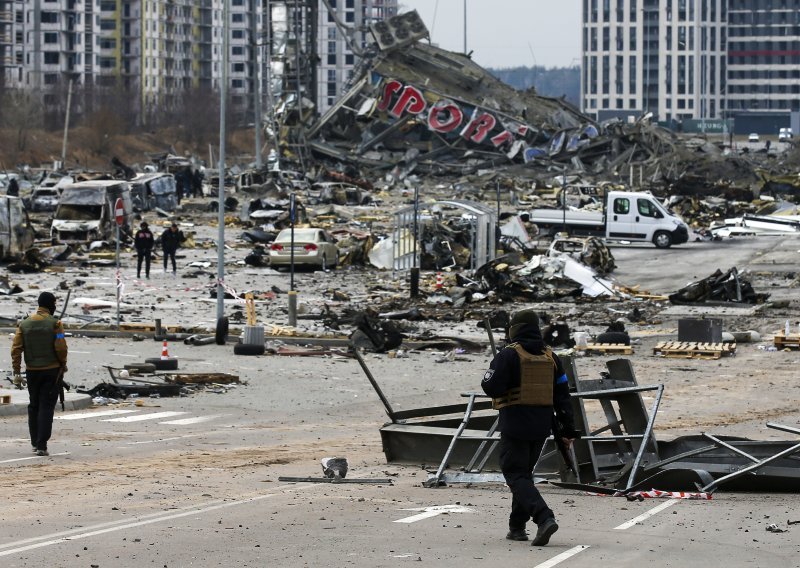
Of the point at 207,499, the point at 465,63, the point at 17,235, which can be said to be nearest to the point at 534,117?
the point at 465,63

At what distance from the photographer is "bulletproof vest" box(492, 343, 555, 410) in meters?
10.2

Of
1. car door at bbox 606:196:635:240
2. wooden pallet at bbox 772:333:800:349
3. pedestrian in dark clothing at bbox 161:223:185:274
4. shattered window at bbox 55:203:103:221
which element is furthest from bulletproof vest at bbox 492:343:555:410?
car door at bbox 606:196:635:240

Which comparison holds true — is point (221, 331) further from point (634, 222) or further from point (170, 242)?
point (634, 222)

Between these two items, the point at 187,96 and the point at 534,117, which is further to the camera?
the point at 187,96

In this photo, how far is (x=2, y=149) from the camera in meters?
115

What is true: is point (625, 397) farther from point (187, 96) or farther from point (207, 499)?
point (187, 96)

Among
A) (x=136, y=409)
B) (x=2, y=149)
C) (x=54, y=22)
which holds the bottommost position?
(x=136, y=409)

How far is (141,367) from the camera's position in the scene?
23188 mm

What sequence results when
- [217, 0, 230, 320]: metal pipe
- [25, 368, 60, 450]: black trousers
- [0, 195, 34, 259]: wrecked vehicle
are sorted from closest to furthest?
1. [25, 368, 60, 450]: black trousers
2. [217, 0, 230, 320]: metal pipe
3. [0, 195, 34, 259]: wrecked vehicle

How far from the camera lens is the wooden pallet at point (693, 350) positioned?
2673 centimetres

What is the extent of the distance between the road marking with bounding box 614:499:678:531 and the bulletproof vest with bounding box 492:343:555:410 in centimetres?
123

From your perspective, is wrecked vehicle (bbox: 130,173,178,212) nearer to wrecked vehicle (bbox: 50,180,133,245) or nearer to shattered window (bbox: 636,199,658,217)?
wrecked vehicle (bbox: 50,180,133,245)

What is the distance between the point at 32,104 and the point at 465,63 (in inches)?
1569

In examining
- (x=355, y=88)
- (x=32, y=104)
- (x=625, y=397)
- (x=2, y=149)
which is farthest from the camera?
(x=32, y=104)
